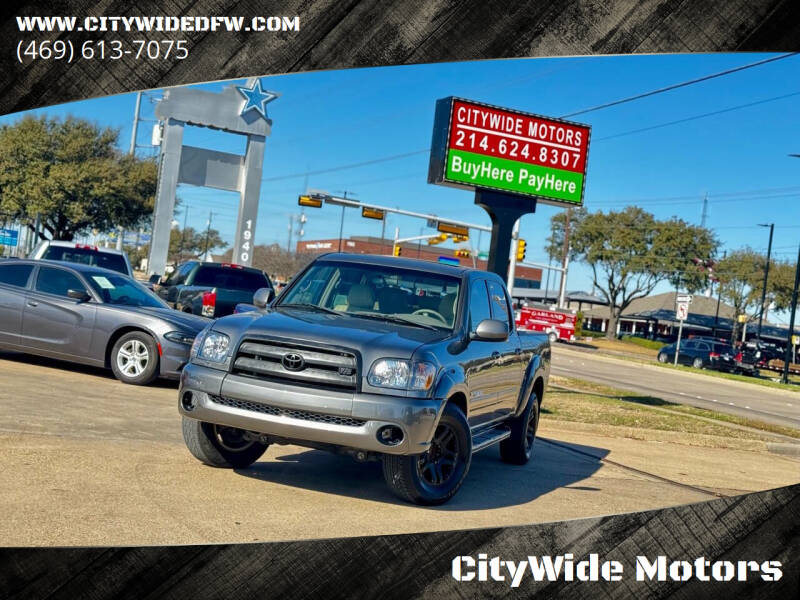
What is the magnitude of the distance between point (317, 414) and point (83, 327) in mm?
6165

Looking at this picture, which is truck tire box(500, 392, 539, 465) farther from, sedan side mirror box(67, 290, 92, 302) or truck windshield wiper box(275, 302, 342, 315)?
sedan side mirror box(67, 290, 92, 302)

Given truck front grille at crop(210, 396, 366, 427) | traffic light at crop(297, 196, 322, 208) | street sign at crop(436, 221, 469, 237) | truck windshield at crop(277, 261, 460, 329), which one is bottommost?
truck front grille at crop(210, 396, 366, 427)

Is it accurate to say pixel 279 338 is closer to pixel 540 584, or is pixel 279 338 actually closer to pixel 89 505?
pixel 89 505

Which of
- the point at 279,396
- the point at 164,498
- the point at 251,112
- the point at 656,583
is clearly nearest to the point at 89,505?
the point at 164,498

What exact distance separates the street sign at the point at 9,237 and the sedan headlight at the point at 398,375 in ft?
7.99

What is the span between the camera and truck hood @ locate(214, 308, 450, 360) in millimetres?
5520

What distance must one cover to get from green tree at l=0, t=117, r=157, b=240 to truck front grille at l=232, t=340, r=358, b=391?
151cm

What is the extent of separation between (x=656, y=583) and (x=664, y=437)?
736 cm

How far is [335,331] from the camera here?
5652 mm

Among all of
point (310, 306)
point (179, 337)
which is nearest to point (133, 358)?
point (179, 337)

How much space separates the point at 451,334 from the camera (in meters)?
6.42

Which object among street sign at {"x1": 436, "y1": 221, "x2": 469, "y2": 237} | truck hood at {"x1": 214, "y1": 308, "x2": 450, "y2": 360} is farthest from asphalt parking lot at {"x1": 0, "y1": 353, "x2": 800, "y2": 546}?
street sign at {"x1": 436, "y1": 221, "x2": 469, "y2": 237}

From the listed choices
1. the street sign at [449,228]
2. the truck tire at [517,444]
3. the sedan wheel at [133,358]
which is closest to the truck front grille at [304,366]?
the truck tire at [517,444]

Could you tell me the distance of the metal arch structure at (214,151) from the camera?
4.38m
